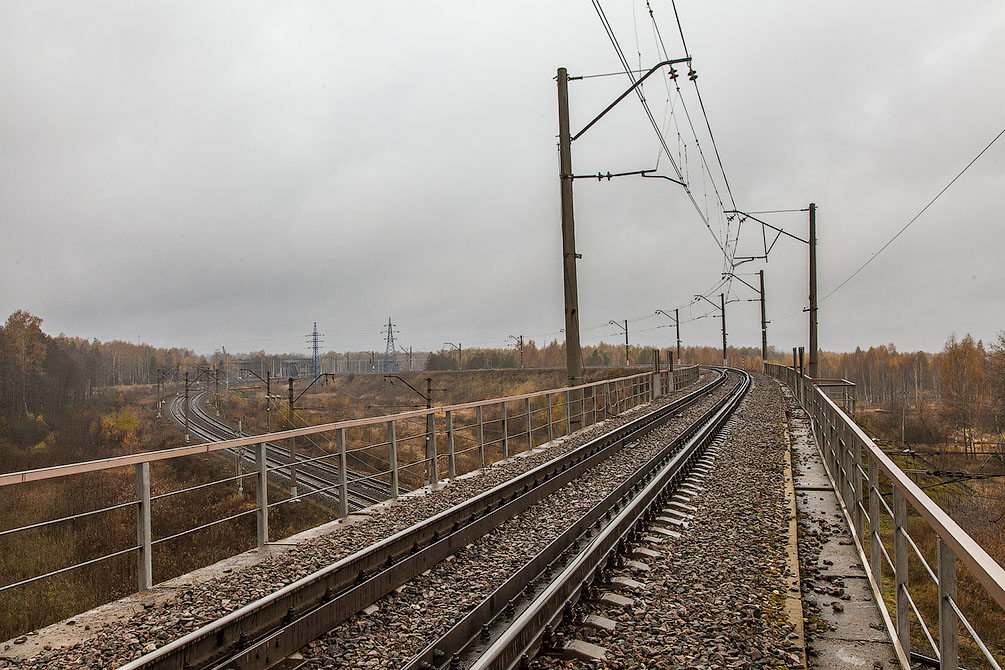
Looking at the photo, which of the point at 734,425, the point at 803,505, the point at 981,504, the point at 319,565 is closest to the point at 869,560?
the point at 803,505

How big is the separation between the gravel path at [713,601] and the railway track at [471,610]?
0.31 m

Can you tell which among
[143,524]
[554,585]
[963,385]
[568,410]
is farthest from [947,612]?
[963,385]

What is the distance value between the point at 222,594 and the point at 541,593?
8.36 feet

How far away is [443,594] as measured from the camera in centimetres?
509

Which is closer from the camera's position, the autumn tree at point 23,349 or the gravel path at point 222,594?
the gravel path at point 222,594

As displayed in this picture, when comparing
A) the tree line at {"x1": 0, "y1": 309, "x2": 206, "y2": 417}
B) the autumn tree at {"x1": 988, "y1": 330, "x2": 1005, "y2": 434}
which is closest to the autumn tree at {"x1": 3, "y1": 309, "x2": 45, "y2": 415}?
the tree line at {"x1": 0, "y1": 309, "x2": 206, "y2": 417}

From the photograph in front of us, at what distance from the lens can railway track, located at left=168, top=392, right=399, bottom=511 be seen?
61.1ft

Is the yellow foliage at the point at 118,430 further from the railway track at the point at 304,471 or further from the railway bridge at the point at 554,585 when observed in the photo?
the railway bridge at the point at 554,585

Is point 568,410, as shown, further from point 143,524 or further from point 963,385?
→ point 963,385

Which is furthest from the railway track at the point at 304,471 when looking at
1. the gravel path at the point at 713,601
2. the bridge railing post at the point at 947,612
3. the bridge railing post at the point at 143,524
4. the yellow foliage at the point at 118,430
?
the bridge railing post at the point at 947,612

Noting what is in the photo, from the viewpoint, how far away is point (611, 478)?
949 centimetres

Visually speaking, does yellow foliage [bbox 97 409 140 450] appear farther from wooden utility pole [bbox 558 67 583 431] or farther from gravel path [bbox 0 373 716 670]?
gravel path [bbox 0 373 716 670]

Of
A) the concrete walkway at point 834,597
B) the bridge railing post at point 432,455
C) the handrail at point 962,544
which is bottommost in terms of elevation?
the concrete walkway at point 834,597

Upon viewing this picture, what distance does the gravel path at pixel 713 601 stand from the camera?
155 inches
